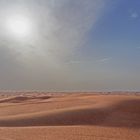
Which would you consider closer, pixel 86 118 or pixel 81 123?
pixel 81 123

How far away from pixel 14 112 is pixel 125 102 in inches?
190

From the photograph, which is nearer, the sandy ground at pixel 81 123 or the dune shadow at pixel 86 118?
the sandy ground at pixel 81 123

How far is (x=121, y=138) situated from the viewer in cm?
1021

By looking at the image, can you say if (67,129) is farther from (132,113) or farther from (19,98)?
(19,98)

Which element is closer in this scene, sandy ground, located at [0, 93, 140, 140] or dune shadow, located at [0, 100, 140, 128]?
sandy ground, located at [0, 93, 140, 140]

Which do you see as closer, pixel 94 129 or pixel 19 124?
pixel 94 129

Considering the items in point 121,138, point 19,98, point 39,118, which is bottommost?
point 121,138

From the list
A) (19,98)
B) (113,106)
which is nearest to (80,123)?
(113,106)

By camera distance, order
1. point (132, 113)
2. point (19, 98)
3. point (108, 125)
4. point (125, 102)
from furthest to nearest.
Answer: point (19, 98), point (125, 102), point (132, 113), point (108, 125)

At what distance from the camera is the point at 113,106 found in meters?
15.6

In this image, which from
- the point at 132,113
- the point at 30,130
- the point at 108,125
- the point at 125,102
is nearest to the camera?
the point at 30,130

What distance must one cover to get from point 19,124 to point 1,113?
11.7ft

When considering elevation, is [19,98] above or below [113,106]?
above

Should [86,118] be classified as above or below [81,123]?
above
